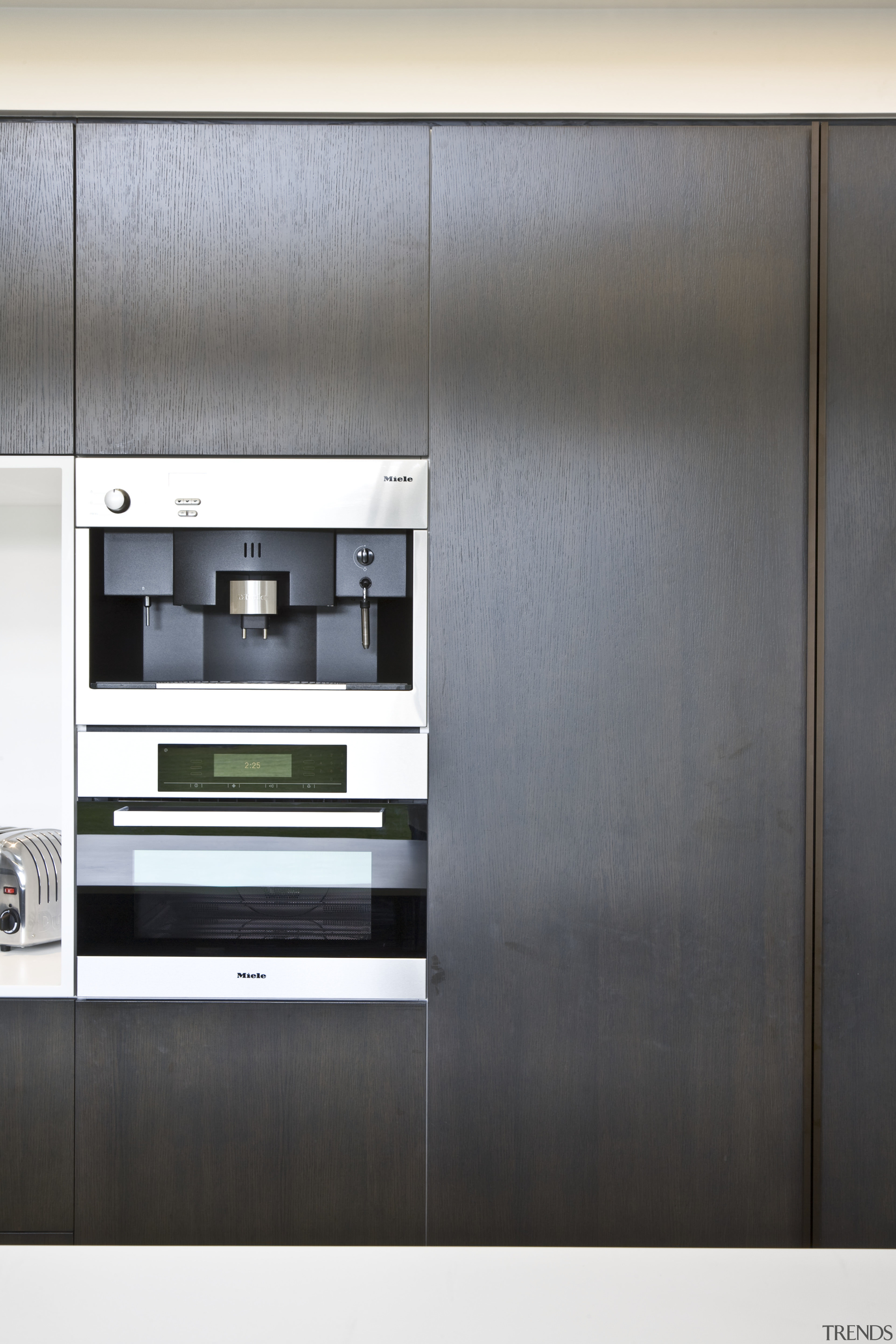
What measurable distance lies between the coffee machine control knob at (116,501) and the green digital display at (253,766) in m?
0.50

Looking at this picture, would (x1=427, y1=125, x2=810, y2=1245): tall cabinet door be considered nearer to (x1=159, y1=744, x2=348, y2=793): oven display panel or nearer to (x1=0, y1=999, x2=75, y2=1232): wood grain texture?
(x1=159, y1=744, x2=348, y2=793): oven display panel

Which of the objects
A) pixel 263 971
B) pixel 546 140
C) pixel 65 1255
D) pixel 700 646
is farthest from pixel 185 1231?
pixel 546 140

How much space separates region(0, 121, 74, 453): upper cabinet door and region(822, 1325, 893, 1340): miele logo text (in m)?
1.73

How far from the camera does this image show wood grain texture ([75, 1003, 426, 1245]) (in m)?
1.66

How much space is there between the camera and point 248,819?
1.68 m

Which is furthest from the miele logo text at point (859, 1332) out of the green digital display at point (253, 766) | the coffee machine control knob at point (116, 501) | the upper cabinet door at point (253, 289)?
the coffee machine control knob at point (116, 501)

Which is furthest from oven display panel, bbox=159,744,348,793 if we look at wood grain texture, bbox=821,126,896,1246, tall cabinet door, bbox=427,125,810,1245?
wood grain texture, bbox=821,126,896,1246

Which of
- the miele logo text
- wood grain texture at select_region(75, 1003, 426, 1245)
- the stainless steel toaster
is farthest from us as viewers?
the stainless steel toaster

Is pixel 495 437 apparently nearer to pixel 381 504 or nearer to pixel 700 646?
pixel 381 504

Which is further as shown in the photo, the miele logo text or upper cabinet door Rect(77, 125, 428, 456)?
upper cabinet door Rect(77, 125, 428, 456)

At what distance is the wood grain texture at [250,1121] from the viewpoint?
1.66 metres

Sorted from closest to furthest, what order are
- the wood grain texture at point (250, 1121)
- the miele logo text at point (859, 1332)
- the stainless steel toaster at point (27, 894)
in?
the miele logo text at point (859, 1332) → the wood grain texture at point (250, 1121) → the stainless steel toaster at point (27, 894)

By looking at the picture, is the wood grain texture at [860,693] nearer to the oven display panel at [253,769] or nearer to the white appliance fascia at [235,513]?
the white appliance fascia at [235,513]

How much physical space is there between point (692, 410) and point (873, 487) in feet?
1.24
